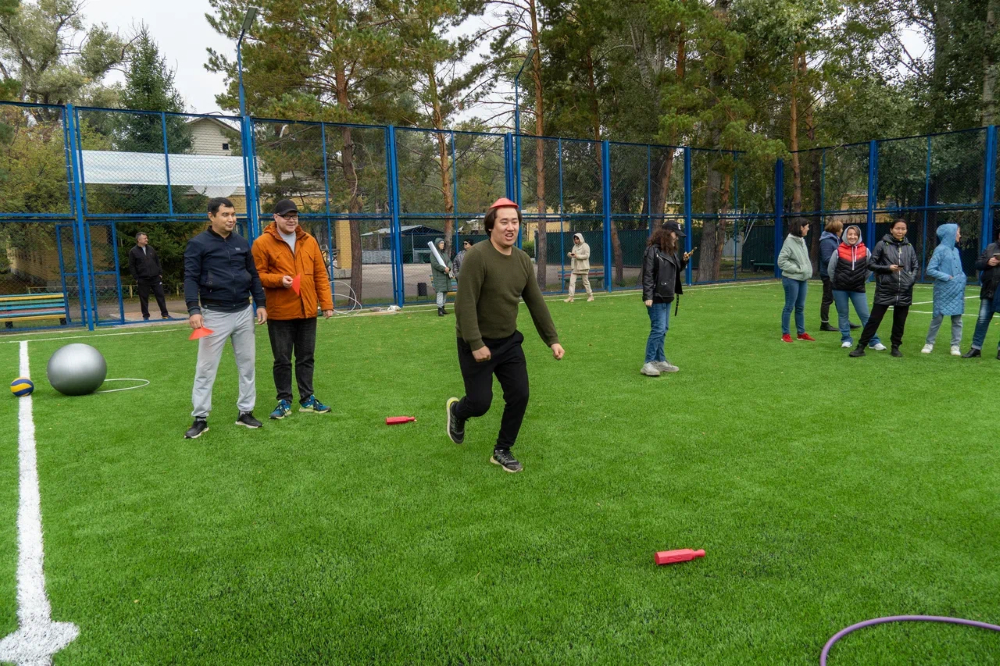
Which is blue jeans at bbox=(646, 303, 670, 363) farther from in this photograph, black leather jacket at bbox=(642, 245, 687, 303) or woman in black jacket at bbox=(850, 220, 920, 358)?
woman in black jacket at bbox=(850, 220, 920, 358)

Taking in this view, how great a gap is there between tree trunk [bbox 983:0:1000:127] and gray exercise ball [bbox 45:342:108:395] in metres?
27.5

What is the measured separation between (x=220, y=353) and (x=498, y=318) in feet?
8.94

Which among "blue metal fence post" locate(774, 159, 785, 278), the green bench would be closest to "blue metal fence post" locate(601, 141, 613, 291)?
"blue metal fence post" locate(774, 159, 785, 278)

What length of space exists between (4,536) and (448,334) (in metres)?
8.67

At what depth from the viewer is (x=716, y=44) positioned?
2255 cm

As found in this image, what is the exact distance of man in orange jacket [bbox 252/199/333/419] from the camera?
636cm

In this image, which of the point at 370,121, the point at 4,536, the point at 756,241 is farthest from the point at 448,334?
the point at 756,241

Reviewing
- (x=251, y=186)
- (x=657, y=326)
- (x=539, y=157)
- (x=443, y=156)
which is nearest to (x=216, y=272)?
(x=657, y=326)

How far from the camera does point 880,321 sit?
9.03 m

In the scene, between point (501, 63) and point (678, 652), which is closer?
point (678, 652)

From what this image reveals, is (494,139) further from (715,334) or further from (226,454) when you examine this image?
(226,454)

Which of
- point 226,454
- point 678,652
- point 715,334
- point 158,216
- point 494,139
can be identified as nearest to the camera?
point 678,652

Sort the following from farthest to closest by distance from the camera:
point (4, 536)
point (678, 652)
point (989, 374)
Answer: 1. point (989, 374)
2. point (4, 536)
3. point (678, 652)

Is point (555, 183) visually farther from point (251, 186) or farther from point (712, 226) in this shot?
point (251, 186)
